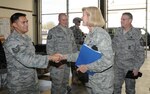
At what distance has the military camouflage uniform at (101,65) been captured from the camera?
2.15 metres

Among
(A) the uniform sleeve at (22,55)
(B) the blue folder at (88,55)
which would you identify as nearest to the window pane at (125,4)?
(A) the uniform sleeve at (22,55)

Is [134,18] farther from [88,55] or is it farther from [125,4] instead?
[88,55]

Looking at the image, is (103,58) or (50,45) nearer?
(103,58)

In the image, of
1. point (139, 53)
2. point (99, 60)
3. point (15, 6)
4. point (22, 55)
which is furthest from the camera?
point (15, 6)

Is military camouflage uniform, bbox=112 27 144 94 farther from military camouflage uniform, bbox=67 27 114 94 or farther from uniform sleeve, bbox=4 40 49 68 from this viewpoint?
uniform sleeve, bbox=4 40 49 68

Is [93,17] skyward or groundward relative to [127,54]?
skyward

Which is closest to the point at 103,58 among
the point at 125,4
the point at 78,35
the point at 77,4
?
the point at 78,35

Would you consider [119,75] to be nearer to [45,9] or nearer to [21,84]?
[21,84]

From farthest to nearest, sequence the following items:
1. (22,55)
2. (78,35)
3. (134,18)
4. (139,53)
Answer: (134,18)
(78,35)
(139,53)
(22,55)

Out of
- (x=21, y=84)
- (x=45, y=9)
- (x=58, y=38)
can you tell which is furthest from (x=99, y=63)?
(x=45, y=9)

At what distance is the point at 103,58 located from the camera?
84.4 inches

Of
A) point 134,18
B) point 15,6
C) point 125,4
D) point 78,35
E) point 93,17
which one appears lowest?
point 78,35

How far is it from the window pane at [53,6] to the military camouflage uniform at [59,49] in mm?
5770

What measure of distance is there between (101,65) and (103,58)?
0.22 ft
